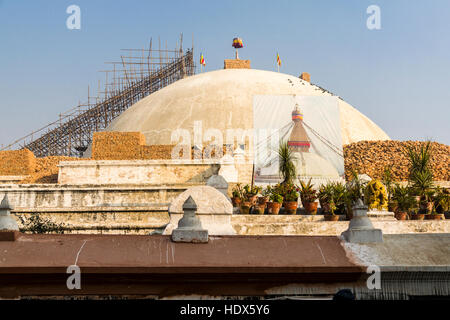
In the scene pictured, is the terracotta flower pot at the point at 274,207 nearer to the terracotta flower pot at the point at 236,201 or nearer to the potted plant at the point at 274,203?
the potted plant at the point at 274,203

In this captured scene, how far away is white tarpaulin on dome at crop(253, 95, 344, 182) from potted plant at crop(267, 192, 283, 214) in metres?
4.27

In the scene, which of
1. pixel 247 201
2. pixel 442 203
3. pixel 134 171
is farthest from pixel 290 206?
pixel 134 171

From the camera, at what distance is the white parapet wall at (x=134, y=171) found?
1542 centimetres

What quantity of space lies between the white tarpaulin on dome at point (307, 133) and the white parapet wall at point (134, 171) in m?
2.18

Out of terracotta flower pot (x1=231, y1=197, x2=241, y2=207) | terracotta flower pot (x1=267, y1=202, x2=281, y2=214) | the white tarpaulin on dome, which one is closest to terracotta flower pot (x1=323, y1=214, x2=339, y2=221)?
terracotta flower pot (x1=267, y1=202, x2=281, y2=214)

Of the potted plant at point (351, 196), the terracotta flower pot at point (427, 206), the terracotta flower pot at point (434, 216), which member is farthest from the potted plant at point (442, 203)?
the potted plant at point (351, 196)

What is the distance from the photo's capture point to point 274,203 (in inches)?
403

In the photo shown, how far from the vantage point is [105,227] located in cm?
1037

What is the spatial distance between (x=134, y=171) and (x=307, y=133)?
637 cm

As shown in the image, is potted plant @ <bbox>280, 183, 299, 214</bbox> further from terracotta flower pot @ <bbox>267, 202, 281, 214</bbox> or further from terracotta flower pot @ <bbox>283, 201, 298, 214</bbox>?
terracotta flower pot @ <bbox>267, 202, 281, 214</bbox>

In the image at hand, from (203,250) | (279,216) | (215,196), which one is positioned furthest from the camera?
(279,216)
